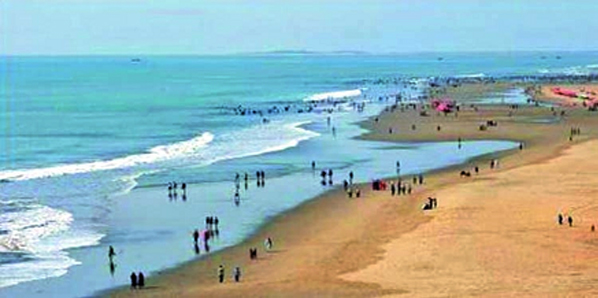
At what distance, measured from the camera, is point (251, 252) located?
3647 cm

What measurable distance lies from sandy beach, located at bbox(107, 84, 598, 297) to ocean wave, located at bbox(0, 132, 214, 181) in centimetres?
1831

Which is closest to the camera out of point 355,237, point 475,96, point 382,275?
point 382,275

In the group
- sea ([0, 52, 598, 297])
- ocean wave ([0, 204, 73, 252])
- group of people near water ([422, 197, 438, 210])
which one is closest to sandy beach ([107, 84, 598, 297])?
group of people near water ([422, 197, 438, 210])

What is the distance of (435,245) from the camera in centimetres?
3616

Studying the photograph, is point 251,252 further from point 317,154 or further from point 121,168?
point 317,154

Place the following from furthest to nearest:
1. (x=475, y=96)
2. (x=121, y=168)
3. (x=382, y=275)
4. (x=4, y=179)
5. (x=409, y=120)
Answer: (x=475, y=96), (x=409, y=120), (x=121, y=168), (x=4, y=179), (x=382, y=275)

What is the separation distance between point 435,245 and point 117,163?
111 feet

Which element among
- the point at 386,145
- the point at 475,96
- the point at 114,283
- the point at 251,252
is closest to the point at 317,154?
the point at 386,145

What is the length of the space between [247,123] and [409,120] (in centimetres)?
1597

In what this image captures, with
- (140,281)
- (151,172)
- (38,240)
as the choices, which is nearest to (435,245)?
(140,281)

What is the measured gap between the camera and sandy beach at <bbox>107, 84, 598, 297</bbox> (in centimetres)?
3033

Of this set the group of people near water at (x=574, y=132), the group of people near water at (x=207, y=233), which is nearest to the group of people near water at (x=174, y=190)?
the group of people near water at (x=207, y=233)

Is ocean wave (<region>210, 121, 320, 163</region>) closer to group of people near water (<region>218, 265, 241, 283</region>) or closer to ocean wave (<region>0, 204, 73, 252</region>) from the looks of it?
ocean wave (<region>0, 204, 73, 252</region>)

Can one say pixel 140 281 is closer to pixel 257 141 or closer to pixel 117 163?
pixel 117 163
